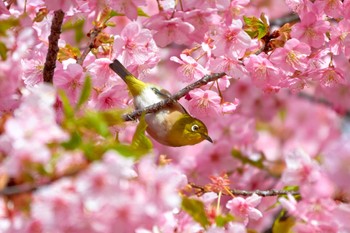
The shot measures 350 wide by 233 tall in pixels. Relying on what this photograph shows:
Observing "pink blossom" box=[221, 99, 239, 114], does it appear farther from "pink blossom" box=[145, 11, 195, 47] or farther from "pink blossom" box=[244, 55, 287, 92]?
"pink blossom" box=[145, 11, 195, 47]

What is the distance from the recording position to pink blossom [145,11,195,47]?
250cm

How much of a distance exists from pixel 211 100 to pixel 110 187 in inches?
54.4

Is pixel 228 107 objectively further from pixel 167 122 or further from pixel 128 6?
pixel 128 6

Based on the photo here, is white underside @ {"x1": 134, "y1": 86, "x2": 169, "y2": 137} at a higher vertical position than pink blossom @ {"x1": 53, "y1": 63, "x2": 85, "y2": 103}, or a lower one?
lower

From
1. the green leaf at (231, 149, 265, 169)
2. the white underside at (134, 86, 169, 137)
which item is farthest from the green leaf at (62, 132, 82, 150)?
the green leaf at (231, 149, 265, 169)

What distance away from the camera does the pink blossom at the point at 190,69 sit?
2.79 metres

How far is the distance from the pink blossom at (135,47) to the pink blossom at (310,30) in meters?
0.54

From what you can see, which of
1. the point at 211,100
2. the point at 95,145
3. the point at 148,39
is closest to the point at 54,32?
the point at 148,39

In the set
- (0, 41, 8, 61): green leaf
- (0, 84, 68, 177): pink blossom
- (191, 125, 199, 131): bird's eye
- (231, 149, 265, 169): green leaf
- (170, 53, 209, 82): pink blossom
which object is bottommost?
(231, 149, 265, 169): green leaf

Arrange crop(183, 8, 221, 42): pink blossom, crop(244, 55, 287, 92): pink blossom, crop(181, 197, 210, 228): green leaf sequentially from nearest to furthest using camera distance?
crop(181, 197, 210, 228): green leaf → crop(183, 8, 221, 42): pink blossom → crop(244, 55, 287, 92): pink blossom

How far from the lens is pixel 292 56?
2.65 metres

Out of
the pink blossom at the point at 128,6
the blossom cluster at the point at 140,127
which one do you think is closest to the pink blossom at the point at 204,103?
the blossom cluster at the point at 140,127

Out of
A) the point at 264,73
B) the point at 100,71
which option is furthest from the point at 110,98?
the point at 264,73

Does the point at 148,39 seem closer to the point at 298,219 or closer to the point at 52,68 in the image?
the point at 52,68
